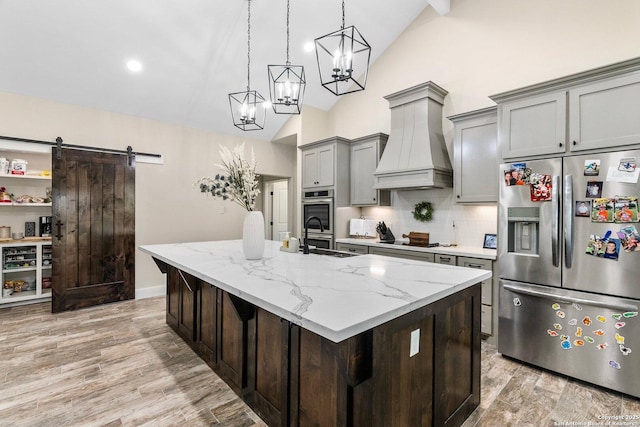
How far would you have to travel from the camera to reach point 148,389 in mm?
2246

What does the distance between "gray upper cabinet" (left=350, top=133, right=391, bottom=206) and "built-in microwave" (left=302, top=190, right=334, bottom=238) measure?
1.25ft

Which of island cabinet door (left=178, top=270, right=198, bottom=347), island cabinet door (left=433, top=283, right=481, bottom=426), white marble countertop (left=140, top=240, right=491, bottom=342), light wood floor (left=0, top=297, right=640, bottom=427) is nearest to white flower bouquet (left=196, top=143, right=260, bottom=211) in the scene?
white marble countertop (left=140, top=240, right=491, bottom=342)

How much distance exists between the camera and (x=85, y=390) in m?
2.22

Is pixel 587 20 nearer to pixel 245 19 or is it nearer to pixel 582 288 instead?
pixel 582 288

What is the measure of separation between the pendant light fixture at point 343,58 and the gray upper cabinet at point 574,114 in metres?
1.39

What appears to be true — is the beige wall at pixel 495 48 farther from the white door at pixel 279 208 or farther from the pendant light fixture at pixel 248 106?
the white door at pixel 279 208

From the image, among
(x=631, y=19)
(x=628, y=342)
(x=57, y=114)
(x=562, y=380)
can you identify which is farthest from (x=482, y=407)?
(x=57, y=114)

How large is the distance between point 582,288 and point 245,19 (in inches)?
168

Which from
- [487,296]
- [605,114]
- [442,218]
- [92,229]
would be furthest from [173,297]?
[605,114]

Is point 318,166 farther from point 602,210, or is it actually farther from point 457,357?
point 457,357

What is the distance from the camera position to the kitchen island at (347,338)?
1.21 meters

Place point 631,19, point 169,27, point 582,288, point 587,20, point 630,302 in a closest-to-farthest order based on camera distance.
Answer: point 630,302
point 582,288
point 631,19
point 587,20
point 169,27

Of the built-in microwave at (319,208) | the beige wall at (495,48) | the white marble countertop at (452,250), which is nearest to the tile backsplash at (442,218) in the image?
the white marble countertop at (452,250)

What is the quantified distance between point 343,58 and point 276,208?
5.26 m
